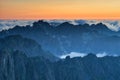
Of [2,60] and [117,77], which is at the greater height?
[2,60]

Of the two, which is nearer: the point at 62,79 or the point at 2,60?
the point at 2,60

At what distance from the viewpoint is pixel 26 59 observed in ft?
483

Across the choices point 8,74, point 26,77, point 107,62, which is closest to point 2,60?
point 8,74

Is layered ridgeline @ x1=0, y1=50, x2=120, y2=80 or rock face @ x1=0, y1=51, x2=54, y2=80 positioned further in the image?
layered ridgeline @ x1=0, y1=50, x2=120, y2=80

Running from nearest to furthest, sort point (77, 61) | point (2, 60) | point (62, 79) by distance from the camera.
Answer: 1. point (2, 60)
2. point (62, 79)
3. point (77, 61)

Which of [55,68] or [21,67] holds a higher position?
[21,67]

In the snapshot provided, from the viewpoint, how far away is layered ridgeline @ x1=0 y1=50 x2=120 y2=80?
135 meters

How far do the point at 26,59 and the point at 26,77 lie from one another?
813cm

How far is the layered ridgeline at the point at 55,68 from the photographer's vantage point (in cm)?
13462

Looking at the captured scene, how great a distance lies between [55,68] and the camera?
543ft

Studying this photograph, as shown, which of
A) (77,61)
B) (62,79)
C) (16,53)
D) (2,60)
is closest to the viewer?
(2,60)

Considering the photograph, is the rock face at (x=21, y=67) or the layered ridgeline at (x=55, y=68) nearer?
the rock face at (x=21, y=67)

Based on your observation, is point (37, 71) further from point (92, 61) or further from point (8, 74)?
point (92, 61)

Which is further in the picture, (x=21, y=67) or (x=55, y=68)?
(x=55, y=68)
